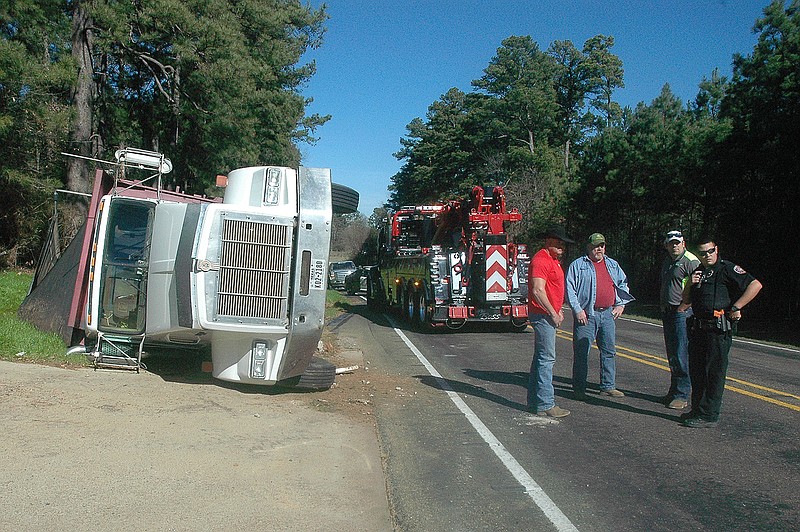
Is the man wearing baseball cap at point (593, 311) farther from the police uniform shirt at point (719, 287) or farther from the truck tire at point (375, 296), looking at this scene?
the truck tire at point (375, 296)

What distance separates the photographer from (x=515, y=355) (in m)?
12.8

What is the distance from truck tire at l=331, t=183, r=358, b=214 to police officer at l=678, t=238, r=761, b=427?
12.8 feet

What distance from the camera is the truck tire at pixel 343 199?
8.59 meters

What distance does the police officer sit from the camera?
7074 millimetres

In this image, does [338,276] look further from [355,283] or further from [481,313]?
[481,313]

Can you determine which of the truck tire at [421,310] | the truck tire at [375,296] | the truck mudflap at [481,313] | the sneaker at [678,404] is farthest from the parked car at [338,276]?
the sneaker at [678,404]

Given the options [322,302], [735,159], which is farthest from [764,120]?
[322,302]

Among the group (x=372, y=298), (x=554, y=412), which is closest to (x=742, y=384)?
(x=554, y=412)

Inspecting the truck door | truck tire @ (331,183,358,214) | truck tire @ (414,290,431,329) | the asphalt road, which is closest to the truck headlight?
the asphalt road

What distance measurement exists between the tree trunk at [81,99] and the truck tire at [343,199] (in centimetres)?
1463

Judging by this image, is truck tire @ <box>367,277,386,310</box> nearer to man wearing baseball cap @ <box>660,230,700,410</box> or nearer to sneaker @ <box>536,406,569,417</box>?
man wearing baseball cap @ <box>660,230,700,410</box>

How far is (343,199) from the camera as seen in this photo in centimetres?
869

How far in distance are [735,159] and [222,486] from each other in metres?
25.6

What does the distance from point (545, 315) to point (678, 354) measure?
1.75m
